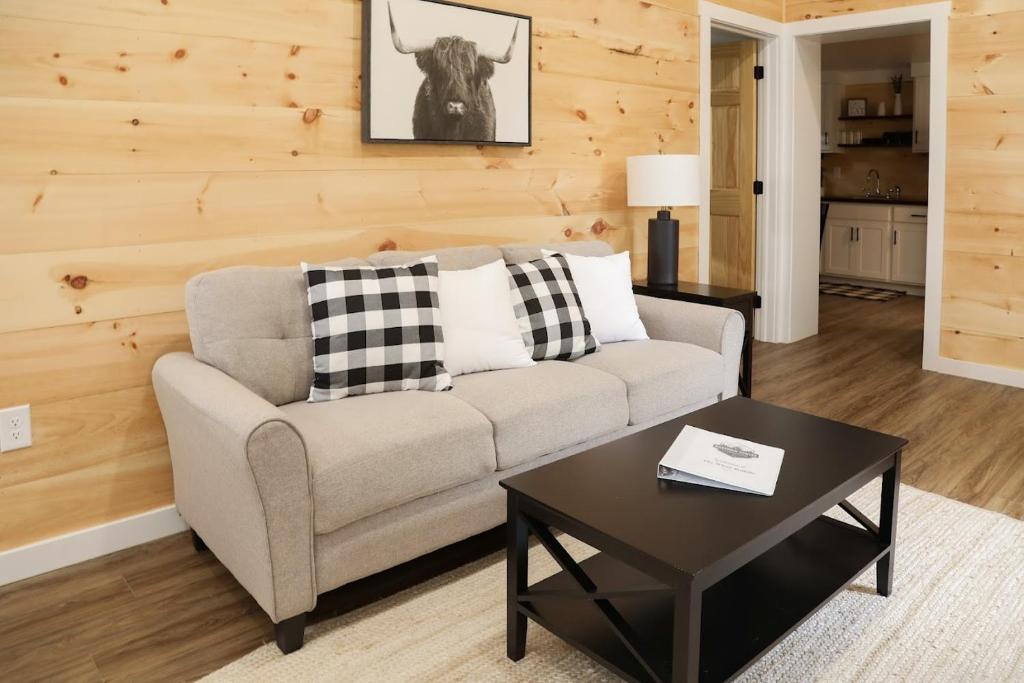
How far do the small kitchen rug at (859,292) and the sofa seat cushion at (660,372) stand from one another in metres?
4.61

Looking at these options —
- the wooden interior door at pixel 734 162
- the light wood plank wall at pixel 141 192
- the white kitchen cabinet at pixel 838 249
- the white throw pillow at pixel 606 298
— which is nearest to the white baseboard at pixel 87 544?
the light wood plank wall at pixel 141 192

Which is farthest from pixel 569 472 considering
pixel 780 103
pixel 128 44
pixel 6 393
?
pixel 780 103

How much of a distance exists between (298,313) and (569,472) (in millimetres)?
1085

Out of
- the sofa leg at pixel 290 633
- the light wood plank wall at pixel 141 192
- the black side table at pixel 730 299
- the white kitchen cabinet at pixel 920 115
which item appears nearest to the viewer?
the sofa leg at pixel 290 633

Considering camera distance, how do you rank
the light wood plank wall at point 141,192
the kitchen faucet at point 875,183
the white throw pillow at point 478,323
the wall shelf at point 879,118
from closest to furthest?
the light wood plank wall at point 141,192 → the white throw pillow at point 478,323 → the wall shelf at point 879,118 → the kitchen faucet at point 875,183

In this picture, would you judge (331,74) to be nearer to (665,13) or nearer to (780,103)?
(665,13)

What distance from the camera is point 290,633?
2078 millimetres

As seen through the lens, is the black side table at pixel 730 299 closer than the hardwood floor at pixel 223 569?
No

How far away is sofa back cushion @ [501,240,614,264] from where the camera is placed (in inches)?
134

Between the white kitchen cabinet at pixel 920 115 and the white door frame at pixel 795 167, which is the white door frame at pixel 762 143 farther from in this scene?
the white kitchen cabinet at pixel 920 115

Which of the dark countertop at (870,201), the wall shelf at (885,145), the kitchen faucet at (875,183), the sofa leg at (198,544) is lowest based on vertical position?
the sofa leg at (198,544)

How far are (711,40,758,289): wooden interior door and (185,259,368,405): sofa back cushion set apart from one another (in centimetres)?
373

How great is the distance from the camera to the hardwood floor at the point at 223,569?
2098 millimetres

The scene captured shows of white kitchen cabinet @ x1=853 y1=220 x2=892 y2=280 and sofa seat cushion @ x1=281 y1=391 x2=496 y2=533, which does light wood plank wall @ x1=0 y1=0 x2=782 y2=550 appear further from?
white kitchen cabinet @ x1=853 y1=220 x2=892 y2=280
